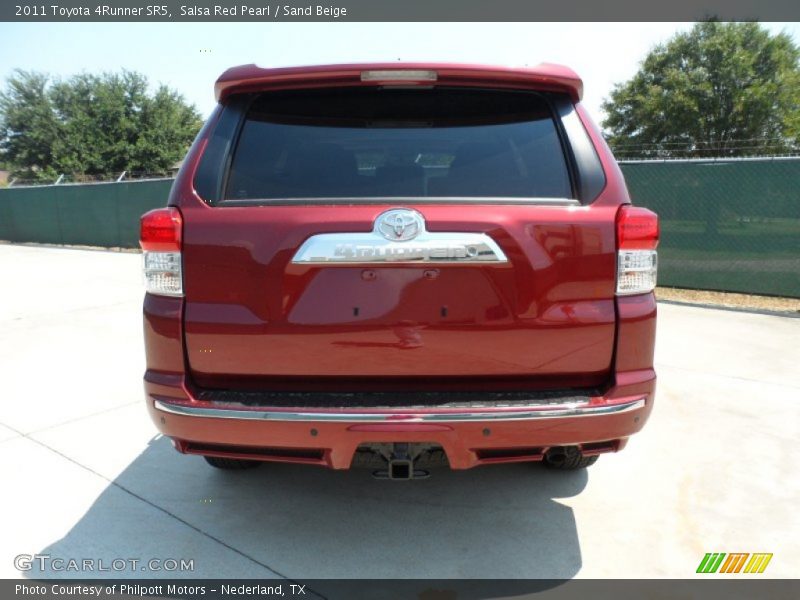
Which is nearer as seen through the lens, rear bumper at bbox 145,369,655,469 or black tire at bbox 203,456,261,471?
rear bumper at bbox 145,369,655,469

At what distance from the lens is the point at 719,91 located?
107ft

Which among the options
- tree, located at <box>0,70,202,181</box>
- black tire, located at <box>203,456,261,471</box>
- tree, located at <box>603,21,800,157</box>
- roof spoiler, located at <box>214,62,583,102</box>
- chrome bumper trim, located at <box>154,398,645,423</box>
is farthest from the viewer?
tree, located at <box>0,70,202,181</box>

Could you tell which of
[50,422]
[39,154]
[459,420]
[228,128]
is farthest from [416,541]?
[39,154]

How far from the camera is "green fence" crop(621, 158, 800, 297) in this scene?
7836mm

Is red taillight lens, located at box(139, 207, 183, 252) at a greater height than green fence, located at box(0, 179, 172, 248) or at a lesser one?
greater

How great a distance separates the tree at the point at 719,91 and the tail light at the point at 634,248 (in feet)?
103

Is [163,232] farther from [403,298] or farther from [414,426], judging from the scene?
[414,426]

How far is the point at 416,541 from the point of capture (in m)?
2.69

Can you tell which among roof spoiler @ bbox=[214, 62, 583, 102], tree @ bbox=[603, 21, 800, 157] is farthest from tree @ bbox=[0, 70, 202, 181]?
roof spoiler @ bbox=[214, 62, 583, 102]

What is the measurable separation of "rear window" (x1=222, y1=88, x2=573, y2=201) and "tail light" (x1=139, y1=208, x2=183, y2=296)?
8.8 inches

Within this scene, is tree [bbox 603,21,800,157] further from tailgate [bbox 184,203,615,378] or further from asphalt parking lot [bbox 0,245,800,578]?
tailgate [bbox 184,203,615,378]

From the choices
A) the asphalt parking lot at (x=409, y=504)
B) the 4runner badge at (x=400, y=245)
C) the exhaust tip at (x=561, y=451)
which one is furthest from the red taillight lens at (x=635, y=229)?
the asphalt parking lot at (x=409, y=504)

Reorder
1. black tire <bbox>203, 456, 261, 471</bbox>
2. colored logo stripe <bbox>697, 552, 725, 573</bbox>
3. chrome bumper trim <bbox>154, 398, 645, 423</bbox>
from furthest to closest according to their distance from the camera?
1. black tire <bbox>203, 456, 261, 471</bbox>
2. colored logo stripe <bbox>697, 552, 725, 573</bbox>
3. chrome bumper trim <bbox>154, 398, 645, 423</bbox>

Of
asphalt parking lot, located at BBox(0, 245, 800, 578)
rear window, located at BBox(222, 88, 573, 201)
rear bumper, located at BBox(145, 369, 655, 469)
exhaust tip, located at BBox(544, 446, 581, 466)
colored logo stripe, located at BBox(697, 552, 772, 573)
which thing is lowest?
asphalt parking lot, located at BBox(0, 245, 800, 578)
